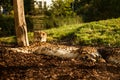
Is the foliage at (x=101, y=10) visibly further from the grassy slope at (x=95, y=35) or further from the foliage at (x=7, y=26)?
the grassy slope at (x=95, y=35)

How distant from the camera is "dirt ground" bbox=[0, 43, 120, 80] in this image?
5.99 m

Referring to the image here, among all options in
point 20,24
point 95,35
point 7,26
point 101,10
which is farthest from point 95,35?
point 101,10

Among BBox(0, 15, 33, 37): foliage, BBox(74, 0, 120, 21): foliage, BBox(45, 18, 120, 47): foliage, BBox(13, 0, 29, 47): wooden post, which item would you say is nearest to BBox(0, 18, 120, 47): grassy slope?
BBox(45, 18, 120, 47): foliage

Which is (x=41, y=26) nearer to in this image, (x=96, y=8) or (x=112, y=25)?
(x=112, y=25)

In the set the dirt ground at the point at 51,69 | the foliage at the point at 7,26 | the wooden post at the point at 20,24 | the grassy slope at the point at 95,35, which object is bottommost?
the foliage at the point at 7,26

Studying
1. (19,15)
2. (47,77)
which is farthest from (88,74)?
(19,15)

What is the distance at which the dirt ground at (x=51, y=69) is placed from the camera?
599 centimetres

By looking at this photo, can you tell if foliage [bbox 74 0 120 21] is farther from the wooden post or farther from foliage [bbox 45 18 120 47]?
the wooden post

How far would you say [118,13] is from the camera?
74.8ft

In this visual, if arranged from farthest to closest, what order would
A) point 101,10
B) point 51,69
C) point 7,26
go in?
point 101,10
point 7,26
point 51,69

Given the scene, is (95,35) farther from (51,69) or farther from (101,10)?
(101,10)

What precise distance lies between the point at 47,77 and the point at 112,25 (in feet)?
27.1

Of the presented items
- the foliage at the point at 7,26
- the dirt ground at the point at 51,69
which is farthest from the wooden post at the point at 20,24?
Result: the foliage at the point at 7,26

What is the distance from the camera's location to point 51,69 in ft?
21.0
